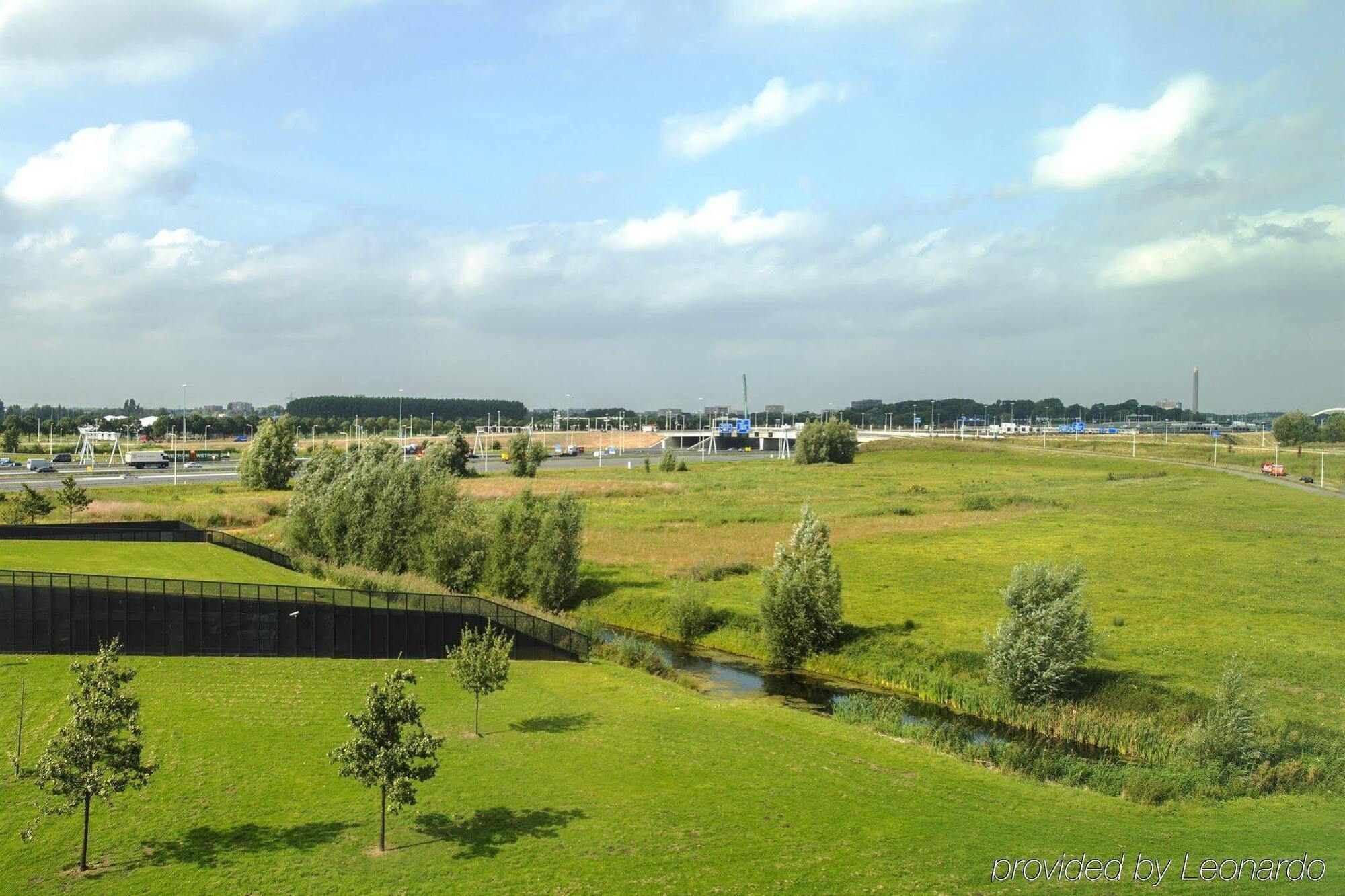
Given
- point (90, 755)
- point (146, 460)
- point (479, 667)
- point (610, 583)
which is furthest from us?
point (146, 460)

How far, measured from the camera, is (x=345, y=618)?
37.1m

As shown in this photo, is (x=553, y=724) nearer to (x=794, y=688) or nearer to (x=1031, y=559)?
(x=794, y=688)

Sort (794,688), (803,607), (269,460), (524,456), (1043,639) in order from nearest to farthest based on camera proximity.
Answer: (1043,639) → (794,688) → (803,607) → (269,460) → (524,456)

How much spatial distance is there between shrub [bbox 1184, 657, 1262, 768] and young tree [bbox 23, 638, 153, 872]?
1143 inches

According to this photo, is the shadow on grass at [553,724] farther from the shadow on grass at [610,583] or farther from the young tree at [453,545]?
the young tree at [453,545]

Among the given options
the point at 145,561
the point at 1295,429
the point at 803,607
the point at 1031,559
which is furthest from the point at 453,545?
the point at 1295,429

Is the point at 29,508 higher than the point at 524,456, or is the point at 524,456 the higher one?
the point at 524,456

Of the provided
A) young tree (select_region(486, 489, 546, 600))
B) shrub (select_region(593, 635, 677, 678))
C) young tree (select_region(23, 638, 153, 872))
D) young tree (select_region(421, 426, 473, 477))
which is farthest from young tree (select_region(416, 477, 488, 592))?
young tree (select_region(23, 638, 153, 872))

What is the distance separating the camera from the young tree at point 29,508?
2413 inches

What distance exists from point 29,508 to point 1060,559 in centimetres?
7006

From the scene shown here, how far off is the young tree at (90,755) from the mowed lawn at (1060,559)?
29.5 m

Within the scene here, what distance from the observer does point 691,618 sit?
151 ft

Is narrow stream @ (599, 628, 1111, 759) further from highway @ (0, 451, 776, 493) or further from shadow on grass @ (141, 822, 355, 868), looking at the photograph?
highway @ (0, 451, 776, 493)

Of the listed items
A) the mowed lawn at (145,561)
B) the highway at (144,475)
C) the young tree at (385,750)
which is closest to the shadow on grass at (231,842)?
the young tree at (385,750)
